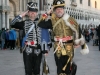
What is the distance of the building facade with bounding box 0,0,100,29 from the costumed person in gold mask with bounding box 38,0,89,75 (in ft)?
88.6

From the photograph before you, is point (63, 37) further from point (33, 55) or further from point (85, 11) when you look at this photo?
point (85, 11)

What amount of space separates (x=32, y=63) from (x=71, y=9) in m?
51.6

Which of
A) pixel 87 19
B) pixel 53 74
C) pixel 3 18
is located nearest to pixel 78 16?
pixel 87 19

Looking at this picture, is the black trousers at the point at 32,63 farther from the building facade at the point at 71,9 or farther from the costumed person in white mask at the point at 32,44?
the building facade at the point at 71,9

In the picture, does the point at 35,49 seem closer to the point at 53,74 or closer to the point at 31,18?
the point at 31,18

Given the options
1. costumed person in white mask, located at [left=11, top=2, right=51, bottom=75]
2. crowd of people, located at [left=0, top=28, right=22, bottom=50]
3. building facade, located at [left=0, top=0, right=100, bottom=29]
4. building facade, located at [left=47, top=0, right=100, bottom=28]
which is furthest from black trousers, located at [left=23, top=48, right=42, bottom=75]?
building facade, located at [left=47, top=0, right=100, bottom=28]

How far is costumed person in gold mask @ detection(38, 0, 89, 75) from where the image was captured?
5852 mm

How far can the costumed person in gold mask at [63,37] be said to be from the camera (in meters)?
5.85

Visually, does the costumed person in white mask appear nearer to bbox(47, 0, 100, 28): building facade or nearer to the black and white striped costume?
the black and white striped costume

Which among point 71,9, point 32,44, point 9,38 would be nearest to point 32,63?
point 32,44

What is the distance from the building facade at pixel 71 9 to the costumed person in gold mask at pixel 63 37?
1063 inches

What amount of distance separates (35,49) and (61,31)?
2.40 feet

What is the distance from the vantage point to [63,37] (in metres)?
5.90

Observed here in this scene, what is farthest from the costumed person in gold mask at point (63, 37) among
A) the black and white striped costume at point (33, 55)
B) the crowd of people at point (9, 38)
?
the crowd of people at point (9, 38)
